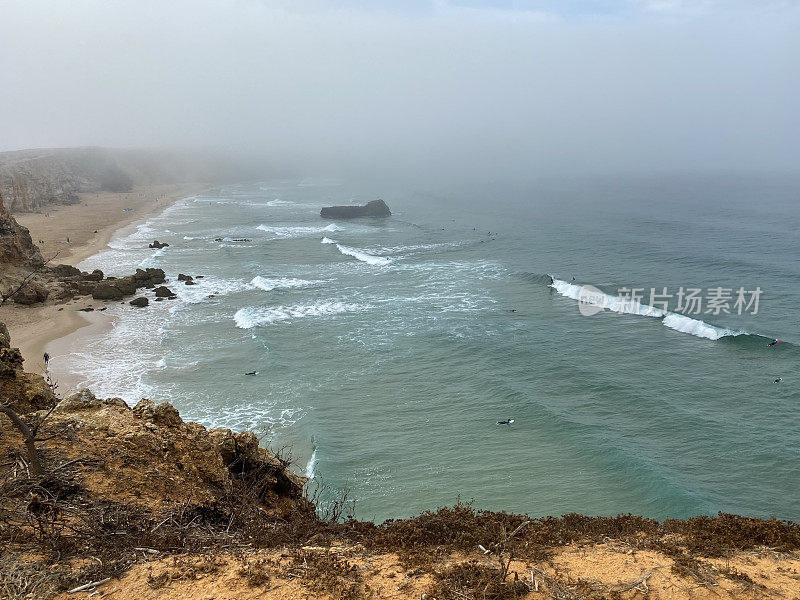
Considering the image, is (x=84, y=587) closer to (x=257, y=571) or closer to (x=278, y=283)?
(x=257, y=571)

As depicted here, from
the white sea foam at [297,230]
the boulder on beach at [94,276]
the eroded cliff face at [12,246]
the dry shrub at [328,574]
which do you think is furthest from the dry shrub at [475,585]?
the white sea foam at [297,230]

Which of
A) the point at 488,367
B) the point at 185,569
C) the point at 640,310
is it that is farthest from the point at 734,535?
the point at 640,310

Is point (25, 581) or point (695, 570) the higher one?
point (25, 581)

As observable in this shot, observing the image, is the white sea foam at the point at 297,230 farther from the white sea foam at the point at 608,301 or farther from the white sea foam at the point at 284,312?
the white sea foam at the point at 608,301

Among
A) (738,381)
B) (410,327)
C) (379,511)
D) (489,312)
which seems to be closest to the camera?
(379,511)

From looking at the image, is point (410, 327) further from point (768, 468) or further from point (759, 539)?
point (759, 539)

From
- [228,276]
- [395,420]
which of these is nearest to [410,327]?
[395,420]

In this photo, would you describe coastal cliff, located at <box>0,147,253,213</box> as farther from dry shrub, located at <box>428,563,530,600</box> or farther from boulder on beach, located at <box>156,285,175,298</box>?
dry shrub, located at <box>428,563,530,600</box>
